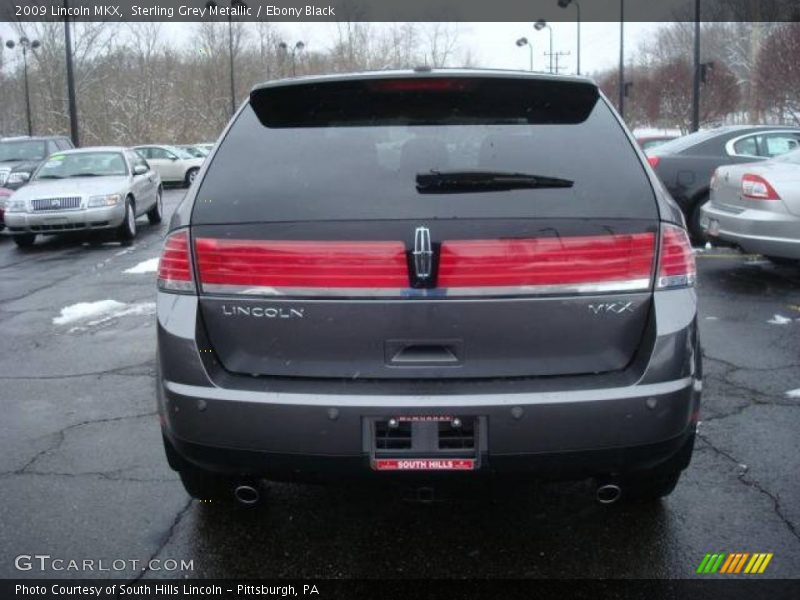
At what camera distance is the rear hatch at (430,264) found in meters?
2.53

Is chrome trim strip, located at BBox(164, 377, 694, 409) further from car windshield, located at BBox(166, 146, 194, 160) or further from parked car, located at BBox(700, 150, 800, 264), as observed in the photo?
car windshield, located at BBox(166, 146, 194, 160)

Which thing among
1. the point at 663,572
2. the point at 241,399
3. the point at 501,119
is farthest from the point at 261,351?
the point at 663,572

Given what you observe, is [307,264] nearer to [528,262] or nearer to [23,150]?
[528,262]

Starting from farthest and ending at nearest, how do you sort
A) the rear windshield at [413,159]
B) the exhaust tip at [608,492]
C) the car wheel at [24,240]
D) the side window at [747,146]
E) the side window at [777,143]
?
1. the car wheel at [24,240]
2. the side window at [777,143]
3. the side window at [747,146]
4. the exhaust tip at [608,492]
5. the rear windshield at [413,159]

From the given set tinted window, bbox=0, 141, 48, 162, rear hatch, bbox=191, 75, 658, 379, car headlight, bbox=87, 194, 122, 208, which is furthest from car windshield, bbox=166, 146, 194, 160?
rear hatch, bbox=191, 75, 658, 379

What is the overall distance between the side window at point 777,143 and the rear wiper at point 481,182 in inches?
365

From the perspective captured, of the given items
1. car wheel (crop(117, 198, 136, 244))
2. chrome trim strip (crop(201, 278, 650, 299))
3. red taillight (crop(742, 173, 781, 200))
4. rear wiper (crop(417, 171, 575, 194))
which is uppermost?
rear wiper (crop(417, 171, 575, 194))

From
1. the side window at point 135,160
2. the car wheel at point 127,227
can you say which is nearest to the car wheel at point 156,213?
the side window at point 135,160

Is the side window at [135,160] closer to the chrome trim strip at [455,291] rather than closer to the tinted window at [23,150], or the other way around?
the tinted window at [23,150]

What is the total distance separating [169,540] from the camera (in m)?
3.12

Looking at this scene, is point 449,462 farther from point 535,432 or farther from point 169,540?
point 169,540

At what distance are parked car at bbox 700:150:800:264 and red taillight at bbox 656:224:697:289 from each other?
5.39m

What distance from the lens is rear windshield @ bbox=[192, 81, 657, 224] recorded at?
2.59m
